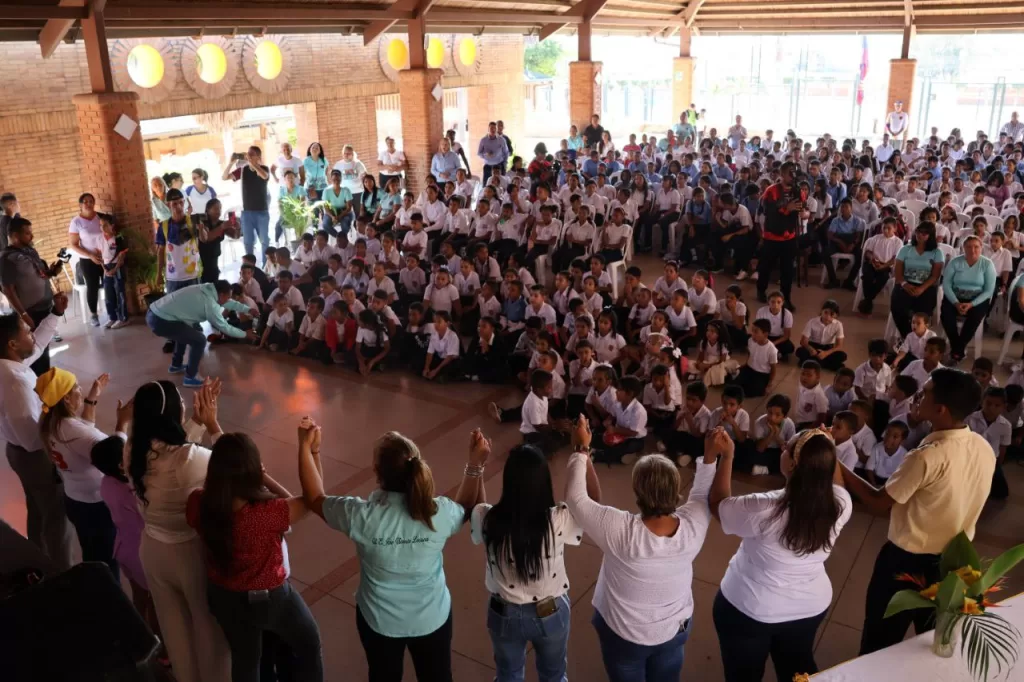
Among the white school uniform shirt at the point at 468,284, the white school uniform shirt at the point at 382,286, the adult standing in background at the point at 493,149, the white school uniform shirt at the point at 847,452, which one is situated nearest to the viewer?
the white school uniform shirt at the point at 847,452

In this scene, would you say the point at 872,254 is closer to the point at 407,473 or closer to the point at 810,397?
the point at 810,397

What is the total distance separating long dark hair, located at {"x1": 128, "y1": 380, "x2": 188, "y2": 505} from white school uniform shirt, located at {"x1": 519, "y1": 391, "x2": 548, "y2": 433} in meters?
3.27

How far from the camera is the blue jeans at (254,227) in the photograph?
11.0m

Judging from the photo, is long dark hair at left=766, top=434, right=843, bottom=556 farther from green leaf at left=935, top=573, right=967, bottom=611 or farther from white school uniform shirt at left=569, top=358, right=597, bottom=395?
white school uniform shirt at left=569, top=358, right=597, bottom=395

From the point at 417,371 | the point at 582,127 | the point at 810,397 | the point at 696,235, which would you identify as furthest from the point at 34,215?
the point at 582,127

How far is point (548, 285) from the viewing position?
1027 centimetres

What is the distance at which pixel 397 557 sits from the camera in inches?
108

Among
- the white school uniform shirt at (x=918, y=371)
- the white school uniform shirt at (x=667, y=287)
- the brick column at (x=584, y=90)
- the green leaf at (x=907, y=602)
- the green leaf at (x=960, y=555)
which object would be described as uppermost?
the brick column at (x=584, y=90)

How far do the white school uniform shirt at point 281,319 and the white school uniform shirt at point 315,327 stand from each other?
0.92ft

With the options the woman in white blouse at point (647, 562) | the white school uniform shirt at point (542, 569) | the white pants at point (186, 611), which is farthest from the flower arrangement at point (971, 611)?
Result: the white pants at point (186, 611)

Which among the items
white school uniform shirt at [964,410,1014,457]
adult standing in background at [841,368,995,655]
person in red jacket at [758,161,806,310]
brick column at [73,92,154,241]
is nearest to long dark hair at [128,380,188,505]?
adult standing in background at [841,368,995,655]

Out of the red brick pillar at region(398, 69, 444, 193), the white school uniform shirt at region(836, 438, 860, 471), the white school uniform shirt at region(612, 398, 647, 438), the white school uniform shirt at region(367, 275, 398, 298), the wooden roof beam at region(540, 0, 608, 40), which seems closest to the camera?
the white school uniform shirt at region(836, 438, 860, 471)

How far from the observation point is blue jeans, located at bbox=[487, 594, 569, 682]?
284 centimetres

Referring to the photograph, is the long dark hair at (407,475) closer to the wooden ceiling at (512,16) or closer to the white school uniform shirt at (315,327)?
the white school uniform shirt at (315,327)
